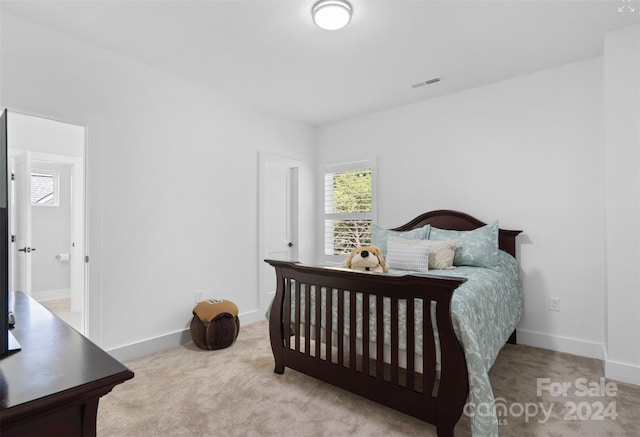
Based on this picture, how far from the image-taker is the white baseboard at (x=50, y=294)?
5.06 meters

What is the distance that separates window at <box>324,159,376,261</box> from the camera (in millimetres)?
4293

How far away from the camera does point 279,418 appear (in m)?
1.92

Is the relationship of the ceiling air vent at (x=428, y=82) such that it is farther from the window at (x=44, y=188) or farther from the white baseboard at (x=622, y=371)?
the window at (x=44, y=188)

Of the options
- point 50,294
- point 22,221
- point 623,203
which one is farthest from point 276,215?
point 50,294

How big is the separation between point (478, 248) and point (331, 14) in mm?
2185

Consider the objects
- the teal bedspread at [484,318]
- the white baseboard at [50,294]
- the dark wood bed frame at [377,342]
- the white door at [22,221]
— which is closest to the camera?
the teal bedspread at [484,318]

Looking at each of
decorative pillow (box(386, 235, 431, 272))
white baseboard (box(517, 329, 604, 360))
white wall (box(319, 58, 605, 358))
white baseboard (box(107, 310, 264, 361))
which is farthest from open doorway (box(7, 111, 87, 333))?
white baseboard (box(517, 329, 604, 360))

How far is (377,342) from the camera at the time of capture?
6.51 feet

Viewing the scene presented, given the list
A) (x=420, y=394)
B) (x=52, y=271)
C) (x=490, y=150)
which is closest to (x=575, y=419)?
(x=420, y=394)

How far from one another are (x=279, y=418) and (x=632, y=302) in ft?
8.31

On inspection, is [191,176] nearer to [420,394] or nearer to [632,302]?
[420,394]

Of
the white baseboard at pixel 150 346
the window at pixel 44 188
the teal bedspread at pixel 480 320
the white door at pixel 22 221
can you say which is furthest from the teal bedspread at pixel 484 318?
the window at pixel 44 188

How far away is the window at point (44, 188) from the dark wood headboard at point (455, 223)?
538cm

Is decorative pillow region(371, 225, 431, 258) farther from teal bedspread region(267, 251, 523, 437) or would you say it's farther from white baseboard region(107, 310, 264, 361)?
white baseboard region(107, 310, 264, 361)
